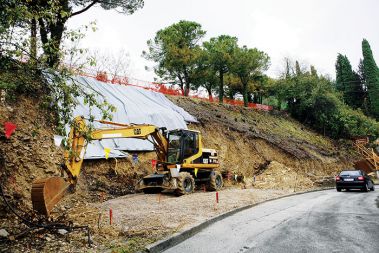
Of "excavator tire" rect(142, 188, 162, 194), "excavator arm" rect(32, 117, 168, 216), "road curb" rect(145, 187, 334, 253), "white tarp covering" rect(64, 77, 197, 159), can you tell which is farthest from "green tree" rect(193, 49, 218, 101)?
"road curb" rect(145, 187, 334, 253)

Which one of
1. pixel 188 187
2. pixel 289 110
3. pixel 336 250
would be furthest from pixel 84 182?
pixel 289 110

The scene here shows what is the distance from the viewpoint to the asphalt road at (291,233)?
268 inches

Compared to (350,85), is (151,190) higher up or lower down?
lower down

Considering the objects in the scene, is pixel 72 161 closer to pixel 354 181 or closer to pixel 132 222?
pixel 132 222

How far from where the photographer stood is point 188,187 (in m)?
15.8

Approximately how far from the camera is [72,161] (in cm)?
941

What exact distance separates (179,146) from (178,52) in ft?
76.8

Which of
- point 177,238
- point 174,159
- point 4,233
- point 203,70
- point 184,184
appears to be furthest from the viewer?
point 203,70

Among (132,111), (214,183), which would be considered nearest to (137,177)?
(214,183)

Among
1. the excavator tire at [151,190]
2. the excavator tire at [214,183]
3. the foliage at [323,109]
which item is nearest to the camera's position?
the excavator tire at [151,190]

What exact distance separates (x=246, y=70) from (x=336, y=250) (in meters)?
33.7

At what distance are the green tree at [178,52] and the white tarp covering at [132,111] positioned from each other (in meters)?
11.9

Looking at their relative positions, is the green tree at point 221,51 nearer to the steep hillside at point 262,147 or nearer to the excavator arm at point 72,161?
the steep hillside at point 262,147

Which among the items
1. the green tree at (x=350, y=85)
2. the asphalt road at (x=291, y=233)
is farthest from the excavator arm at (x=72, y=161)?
the green tree at (x=350, y=85)
